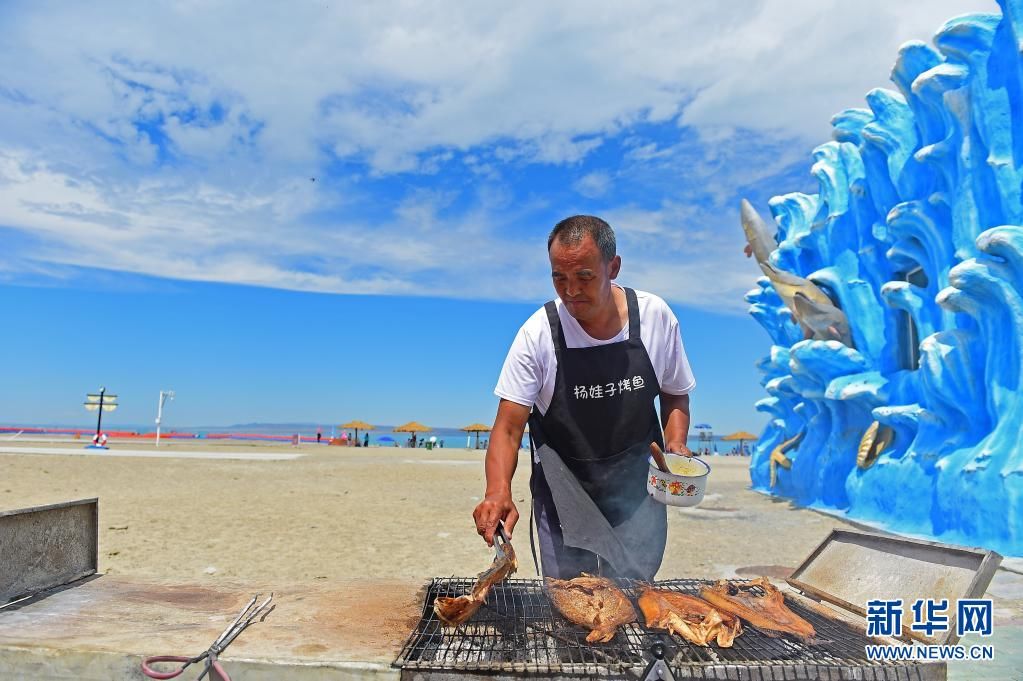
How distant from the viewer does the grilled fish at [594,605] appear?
2.54 metres

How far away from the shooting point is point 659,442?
3.42 m

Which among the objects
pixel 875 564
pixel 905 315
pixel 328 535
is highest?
pixel 905 315

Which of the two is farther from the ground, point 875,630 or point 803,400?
point 803,400

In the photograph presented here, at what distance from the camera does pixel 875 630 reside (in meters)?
2.76

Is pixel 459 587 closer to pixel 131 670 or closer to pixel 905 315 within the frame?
pixel 131 670

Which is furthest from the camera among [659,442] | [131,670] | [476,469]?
[476,469]

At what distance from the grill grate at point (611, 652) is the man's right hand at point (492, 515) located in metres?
0.39

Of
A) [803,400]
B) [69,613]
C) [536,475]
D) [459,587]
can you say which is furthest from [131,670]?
[803,400]

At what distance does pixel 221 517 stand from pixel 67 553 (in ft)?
26.8

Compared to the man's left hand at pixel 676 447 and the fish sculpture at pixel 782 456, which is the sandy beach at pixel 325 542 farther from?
the man's left hand at pixel 676 447

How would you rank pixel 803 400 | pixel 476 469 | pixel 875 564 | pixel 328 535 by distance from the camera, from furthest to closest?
pixel 476 469, pixel 803 400, pixel 328 535, pixel 875 564

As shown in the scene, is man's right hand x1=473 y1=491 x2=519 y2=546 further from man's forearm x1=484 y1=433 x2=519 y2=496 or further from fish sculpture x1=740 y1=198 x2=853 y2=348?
fish sculpture x1=740 y1=198 x2=853 y2=348

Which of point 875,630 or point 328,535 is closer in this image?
point 875,630

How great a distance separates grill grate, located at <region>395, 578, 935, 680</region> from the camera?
225 cm
